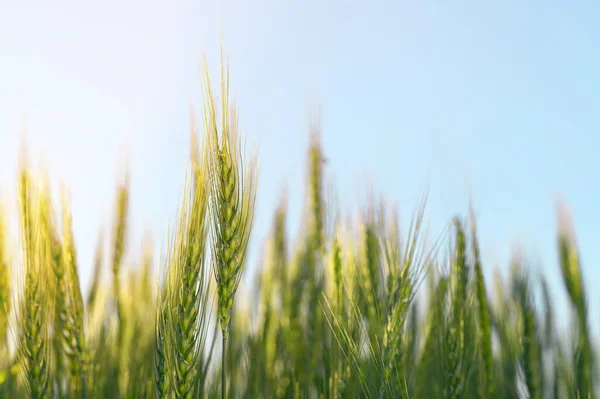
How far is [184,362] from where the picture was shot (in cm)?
138

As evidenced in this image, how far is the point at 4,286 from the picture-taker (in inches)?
81.4

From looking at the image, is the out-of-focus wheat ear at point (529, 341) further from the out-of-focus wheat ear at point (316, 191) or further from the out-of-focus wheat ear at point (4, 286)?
the out-of-focus wheat ear at point (4, 286)

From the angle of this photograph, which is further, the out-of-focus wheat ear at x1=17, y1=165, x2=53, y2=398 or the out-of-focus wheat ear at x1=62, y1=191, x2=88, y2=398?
the out-of-focus wheat ear at x1=62, y1=191, x2=88, y2=398

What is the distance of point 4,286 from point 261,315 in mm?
912

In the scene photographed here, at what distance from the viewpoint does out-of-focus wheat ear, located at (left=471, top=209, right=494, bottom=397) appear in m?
2.10

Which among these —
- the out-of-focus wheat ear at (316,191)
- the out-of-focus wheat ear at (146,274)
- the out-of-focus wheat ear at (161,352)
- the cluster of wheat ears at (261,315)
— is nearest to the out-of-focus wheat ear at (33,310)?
the cluster of wheat ears at (261,315)

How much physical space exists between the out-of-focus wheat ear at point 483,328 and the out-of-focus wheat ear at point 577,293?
0.45 meters

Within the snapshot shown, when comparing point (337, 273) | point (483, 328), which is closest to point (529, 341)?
point (483, 328)

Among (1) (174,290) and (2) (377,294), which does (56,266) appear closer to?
(1) (174,290)

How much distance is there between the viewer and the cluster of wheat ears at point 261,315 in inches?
56.5

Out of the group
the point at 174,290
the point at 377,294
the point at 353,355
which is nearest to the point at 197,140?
the point at 174,290

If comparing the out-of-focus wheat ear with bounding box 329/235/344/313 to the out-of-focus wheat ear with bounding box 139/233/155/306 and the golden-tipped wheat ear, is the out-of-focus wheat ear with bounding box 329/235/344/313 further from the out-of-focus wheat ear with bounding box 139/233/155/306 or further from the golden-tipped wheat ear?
the out-of-focus wheat ear with bounding box 139/233/155/306

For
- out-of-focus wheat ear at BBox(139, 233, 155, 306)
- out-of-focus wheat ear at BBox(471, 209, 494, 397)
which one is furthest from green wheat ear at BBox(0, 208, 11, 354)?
out-of-focus wheat ear at BBox(471, 209, 494, 397)

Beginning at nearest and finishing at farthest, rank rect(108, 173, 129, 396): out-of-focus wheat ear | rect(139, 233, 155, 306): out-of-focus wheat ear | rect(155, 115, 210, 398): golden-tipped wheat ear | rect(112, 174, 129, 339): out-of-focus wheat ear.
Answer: rect(155, 115, 210, 398): golden-tipped wheat ear → rect(108, 173, 129, 396): out-of-focus wheat ear → rect(112, 174, 129, 339): out-of-focus wheat ear → rect(139, 233, 155, 306): out-of-focus wheat ear
